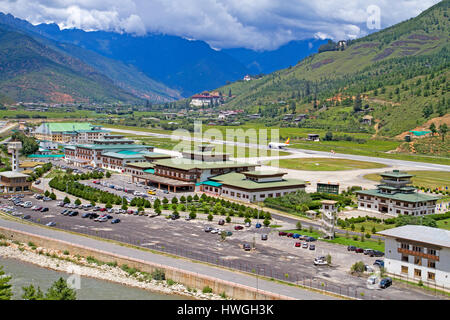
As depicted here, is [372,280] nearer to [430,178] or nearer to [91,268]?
[91,268]

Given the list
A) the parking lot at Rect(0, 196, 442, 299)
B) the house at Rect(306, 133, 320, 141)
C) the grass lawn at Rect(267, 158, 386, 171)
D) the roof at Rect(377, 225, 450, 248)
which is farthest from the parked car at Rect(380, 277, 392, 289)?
the house at Rect(306, 133, 320, 141)

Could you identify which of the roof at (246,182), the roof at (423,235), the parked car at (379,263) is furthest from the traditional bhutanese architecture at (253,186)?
the roof at (423,235)

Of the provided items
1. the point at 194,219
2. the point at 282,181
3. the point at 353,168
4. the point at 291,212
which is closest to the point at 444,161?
the point at 353,168

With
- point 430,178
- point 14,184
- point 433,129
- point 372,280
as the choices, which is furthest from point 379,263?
point 433,129

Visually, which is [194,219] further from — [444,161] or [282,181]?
[444,161]

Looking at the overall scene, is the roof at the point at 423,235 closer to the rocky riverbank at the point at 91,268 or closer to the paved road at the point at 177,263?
the paved road at the point at 177,263

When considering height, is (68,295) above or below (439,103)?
below
